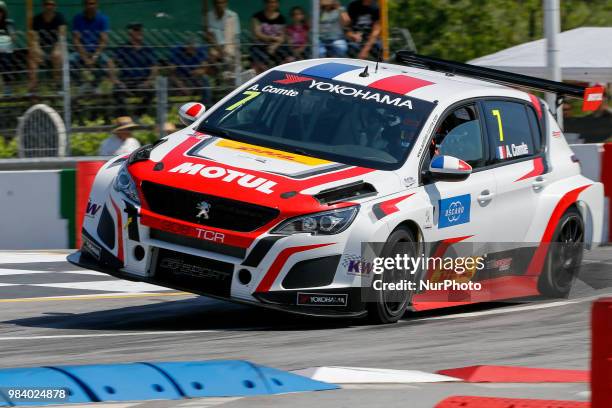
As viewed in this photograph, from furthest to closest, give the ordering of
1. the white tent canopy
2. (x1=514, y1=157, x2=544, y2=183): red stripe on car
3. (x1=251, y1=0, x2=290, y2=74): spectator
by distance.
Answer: the white tent canopy < (x1=251, y1=0, x2=290, y2=74): spectator < (x1=514, y1=157, x2=544, y2=183): red stripe on car

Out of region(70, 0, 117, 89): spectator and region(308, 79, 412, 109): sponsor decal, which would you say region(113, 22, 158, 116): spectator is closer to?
region(70, 0, 117, 89): spectator

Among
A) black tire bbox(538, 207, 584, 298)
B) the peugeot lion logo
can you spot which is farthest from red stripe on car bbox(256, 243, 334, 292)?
black tire bbox(538, 207, 584, 298)

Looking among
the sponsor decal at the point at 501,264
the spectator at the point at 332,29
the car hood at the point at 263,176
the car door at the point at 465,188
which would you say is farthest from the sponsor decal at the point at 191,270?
the spectator at the point at 332,29

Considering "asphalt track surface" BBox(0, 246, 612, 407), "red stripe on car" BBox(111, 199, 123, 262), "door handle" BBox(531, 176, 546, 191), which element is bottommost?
"asphalt track surface" BBox(0, 246, 612, 407)

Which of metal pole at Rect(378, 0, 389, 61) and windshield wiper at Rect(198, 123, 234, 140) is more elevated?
metal pole at Rect(378, 0, 389, 61)

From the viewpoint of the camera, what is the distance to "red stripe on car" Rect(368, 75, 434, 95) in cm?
949

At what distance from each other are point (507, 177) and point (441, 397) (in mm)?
3968

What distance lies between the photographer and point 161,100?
15664mm

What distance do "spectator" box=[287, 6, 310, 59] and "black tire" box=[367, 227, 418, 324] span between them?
818cm

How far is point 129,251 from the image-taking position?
27.5 ft

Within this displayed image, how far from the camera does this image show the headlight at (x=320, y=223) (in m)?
8.00

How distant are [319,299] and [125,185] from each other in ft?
4.94

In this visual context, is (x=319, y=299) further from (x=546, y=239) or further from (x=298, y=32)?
(x=298, y=32)

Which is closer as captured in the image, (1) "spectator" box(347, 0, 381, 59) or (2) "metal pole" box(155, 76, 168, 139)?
(2) "metal pole" box(155, 76, 168, 139)
